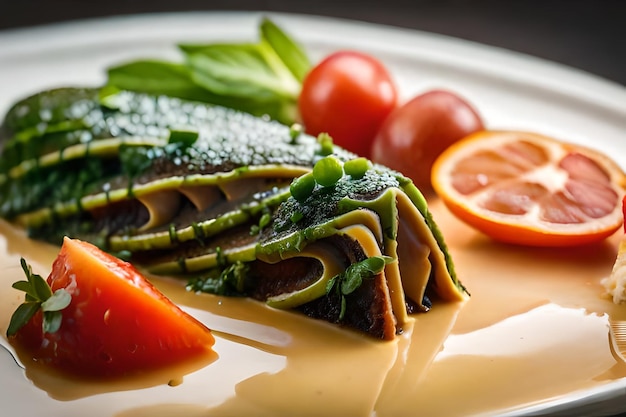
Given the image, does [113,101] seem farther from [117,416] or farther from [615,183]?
[615,183]

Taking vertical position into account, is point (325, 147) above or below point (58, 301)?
above

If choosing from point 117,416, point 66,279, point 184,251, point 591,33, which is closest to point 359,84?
point 184,251

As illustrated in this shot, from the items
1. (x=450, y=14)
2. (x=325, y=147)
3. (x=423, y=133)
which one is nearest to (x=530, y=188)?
(x=423, y=133)

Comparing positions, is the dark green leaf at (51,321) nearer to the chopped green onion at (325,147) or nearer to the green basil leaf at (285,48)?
the chopped green onion at (325,147)

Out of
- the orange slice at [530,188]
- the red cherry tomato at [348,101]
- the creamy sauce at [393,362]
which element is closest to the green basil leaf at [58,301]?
the creamy sauce at [393,362]

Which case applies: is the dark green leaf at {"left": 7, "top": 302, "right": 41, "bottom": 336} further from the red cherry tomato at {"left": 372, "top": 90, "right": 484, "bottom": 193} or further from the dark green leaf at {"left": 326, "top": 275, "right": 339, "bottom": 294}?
the red cherry tomato at {"left": 372, "top": 90, "right": 484, "bottom": 193}

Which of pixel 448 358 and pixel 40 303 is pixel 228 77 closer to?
pixel 40 303

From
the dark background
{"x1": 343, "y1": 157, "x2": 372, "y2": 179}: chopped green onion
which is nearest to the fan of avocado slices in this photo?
{"x1": 343, "y1": 157, "x2": 372, "y2": 179}: chopped green onion
